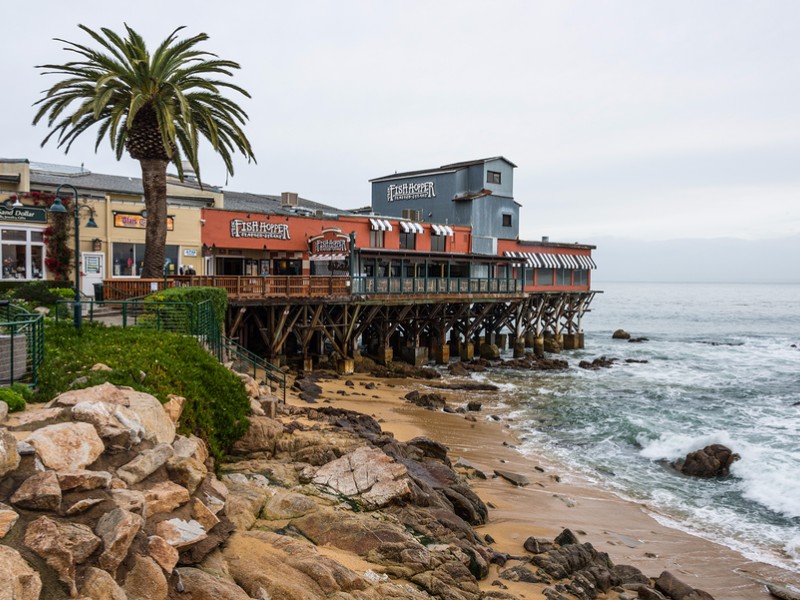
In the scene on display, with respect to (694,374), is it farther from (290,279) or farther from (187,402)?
(187,402)

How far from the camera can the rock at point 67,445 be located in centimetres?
702

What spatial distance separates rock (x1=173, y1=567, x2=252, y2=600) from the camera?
21.8ft

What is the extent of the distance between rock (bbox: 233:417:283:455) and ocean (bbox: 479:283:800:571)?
357 inches

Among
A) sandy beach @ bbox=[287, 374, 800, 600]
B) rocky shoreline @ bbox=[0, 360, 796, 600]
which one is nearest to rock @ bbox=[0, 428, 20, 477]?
rocky shoreline @ bbox=[0, 360, 796, 600]

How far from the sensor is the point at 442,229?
4119 cm

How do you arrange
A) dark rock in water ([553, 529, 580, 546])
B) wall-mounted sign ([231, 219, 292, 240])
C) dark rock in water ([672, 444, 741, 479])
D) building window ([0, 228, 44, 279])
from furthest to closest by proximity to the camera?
wall-mounted sign ([231, 219, 292, 240]), building window ([0, 228, 44, 279]), dark rock in water ([672, 444, 741, 479]), dark rock in water ([553, 529, 580, 546])

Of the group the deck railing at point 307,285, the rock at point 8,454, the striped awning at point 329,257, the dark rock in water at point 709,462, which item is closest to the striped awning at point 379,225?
the deck railing at point 307,285

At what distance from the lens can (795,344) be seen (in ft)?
205

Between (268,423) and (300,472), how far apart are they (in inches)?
92.3

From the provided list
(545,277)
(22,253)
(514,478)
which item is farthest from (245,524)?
(545,277)

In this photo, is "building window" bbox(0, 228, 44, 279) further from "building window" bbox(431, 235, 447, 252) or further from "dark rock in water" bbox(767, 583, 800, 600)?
"dark rock in water" bbox(767, 583, 800, 600)

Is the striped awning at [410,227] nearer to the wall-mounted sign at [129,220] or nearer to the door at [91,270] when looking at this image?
the wall-mounted sign at [129,220]

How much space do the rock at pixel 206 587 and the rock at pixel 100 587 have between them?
2.63 ft

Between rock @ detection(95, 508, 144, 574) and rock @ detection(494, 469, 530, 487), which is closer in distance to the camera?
rock @ detection(95, 508, 144, 574)
